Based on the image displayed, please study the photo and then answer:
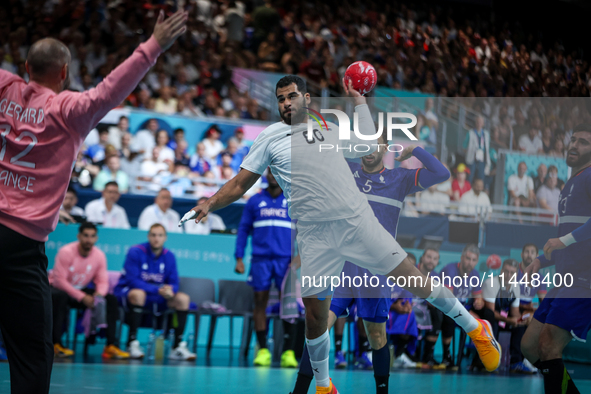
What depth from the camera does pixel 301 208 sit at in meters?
4.35

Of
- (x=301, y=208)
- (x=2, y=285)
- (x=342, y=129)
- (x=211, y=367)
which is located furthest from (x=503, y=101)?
(x=2, y=285)

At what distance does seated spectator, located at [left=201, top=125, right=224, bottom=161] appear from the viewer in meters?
10.4

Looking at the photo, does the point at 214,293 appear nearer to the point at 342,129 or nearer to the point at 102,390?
the point at 102,390

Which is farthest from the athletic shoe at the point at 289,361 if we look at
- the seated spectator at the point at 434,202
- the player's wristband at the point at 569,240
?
the player's wristband at the point at 569,240

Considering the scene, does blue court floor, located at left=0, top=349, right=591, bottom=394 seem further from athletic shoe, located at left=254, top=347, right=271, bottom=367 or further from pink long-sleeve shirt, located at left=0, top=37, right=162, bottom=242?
pink long-sleeve shirt, located at left=0, top=37, right=162, bottom=242

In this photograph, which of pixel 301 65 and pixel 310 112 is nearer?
pixel 310 112

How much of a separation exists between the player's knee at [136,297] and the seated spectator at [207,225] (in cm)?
160

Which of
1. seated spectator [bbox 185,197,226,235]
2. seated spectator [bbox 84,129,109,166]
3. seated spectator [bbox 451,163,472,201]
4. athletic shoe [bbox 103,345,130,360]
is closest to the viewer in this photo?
seated spectator [bbox 451,163,472,201]

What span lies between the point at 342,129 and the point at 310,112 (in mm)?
289

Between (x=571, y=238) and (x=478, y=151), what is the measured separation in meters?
1.63

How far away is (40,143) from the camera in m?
2.74

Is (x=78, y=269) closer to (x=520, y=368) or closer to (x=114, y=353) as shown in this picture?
(x=114, y=353)

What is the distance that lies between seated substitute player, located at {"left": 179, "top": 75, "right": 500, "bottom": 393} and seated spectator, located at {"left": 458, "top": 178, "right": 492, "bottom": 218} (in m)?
1.60

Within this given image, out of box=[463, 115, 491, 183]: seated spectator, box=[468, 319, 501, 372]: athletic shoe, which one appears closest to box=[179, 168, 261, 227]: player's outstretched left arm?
box=[468, 319, 501, 372]: athletic shoe
